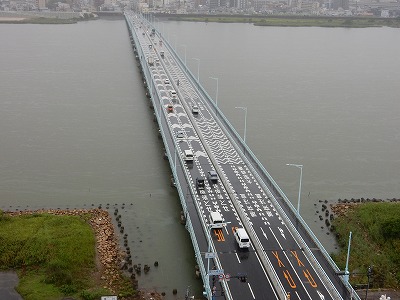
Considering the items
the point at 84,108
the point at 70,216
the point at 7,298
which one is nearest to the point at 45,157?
the point at 70,216

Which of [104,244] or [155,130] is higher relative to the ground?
[155,130]

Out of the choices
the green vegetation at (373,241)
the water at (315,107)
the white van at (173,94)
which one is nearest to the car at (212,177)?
the water at (315,107)

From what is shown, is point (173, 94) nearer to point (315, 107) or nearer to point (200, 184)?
point (315, 107)

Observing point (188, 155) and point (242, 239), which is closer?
point (242, 239)

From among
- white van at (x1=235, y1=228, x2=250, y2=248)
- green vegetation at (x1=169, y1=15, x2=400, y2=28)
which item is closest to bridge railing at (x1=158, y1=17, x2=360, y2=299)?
white van at (x1=235, y1=228, x2=250, y2=248)

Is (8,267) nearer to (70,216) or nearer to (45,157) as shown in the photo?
(70,216)

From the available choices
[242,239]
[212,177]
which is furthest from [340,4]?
[242,239]
